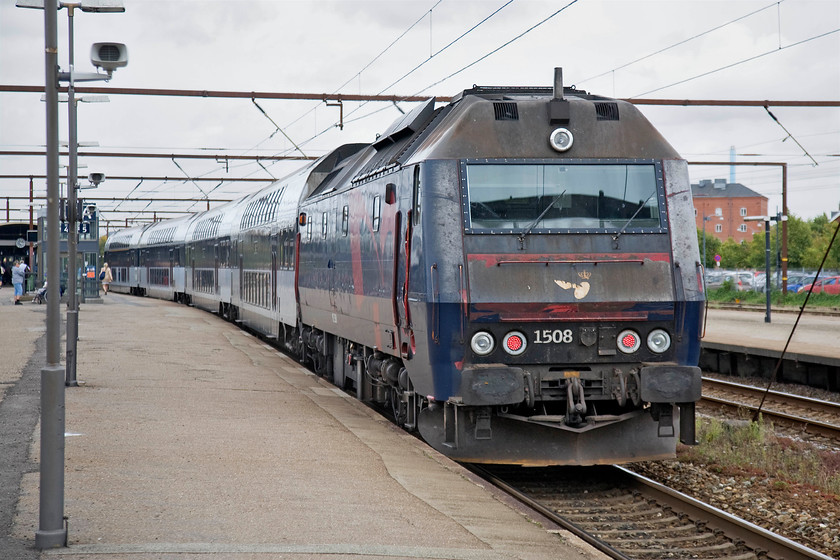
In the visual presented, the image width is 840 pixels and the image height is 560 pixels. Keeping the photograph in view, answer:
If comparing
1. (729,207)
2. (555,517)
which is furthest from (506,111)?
(729,207)

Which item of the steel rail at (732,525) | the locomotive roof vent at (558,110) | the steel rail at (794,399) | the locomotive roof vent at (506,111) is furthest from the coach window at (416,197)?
the steel rail at (794,399)

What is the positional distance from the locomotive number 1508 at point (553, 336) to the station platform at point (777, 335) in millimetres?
11027

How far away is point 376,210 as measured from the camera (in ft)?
37.1

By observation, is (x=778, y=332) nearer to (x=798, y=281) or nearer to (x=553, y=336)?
(x=553, y=336)

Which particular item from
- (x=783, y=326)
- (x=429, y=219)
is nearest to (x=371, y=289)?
(x=429, y=219)

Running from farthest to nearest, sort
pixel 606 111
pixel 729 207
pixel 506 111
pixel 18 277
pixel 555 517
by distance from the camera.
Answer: pixel 729 207, pixel 18 277, pixel 606 111, pixel 506 111, pixel 555 517

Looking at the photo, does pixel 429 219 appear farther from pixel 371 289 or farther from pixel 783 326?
pixel 783 326

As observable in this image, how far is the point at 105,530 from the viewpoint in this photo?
6492 millimetres

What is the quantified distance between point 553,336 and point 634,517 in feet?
5.70

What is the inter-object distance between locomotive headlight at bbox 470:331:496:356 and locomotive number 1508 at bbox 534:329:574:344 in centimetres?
42

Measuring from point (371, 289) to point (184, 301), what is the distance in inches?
1282

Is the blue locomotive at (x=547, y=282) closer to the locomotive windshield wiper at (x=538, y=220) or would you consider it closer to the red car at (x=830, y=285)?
the locomotive windshield wiper at (x=538, y=220)

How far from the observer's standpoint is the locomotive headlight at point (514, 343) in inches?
360

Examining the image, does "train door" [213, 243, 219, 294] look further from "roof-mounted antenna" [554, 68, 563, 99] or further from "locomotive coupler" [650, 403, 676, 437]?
"locomotive coupler" [650, 403, 676, 437]
